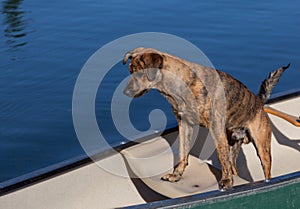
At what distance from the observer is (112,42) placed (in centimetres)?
1197

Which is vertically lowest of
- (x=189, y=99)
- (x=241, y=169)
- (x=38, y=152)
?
(x=38, y=152)

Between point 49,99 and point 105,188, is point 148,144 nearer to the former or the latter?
point 105,188

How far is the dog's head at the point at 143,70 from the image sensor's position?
5219mm

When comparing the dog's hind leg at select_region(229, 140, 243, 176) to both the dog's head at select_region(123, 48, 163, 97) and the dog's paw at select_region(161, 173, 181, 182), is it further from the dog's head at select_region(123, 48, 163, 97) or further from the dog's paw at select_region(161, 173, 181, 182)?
the dog's head at select_region(123, 48, 163, 97)

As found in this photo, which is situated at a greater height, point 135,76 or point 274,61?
point 135,76

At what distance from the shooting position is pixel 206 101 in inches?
217

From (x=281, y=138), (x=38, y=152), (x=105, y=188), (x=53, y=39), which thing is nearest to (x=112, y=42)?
(x=53, y=39)

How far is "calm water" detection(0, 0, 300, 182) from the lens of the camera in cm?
905

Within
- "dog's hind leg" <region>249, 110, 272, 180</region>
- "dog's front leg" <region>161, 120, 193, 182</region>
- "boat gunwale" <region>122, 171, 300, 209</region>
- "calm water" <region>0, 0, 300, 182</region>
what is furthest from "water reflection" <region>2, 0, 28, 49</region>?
"boat gunwale" <region>122, 171, 300, 209</region>

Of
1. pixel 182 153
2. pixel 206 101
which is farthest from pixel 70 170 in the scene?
pixel 206 101

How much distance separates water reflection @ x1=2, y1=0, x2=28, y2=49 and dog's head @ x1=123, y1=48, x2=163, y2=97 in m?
7.54

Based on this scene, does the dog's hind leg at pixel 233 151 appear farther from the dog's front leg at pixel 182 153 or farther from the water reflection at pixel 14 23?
the water reflection at pixel 14 23

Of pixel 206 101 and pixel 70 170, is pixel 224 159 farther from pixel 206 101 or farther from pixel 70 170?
pixel 70 170

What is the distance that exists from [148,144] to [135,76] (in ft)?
4.18
